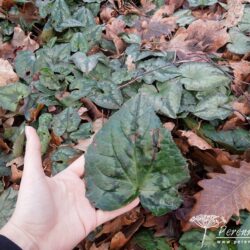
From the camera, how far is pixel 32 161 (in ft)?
3.47

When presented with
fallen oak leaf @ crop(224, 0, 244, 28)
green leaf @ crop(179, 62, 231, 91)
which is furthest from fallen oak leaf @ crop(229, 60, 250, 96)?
fallen oak leaf @ crop(224, 0, 244, 28)

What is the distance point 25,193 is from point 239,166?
0.65 metres

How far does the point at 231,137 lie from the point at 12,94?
84cm

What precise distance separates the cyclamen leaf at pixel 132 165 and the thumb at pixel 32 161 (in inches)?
5.3

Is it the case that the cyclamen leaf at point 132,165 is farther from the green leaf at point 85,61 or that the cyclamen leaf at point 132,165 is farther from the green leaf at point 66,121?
the green leaf at point 85,61

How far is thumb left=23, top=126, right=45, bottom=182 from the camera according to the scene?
1036mm

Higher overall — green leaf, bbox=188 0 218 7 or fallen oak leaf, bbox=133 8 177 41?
green leaf, bbox=188 0 218 7

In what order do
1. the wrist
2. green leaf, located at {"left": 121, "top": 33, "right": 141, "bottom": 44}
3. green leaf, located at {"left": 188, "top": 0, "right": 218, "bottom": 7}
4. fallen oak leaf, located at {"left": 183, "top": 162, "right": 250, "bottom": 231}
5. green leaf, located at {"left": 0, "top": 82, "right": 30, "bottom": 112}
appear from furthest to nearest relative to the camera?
green leaf, located at {"left": 188, "top": 0, "right": 218, "bottom": 7}
green leaf, located at {"left": 121, "top": 33, "right": 141, "bottom": 44}
green leaf, located at {"left": 0, "top": 82, "right": 30, "bottom": 112}
fallen oak leaf, located at {"left": 183, "top": 162, "right": 250, "bottom": 231}
the wrist

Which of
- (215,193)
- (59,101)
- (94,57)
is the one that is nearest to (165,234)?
(215,193)

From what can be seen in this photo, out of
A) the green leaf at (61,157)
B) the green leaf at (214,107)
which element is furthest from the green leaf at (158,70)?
the green leaf at (61,157)

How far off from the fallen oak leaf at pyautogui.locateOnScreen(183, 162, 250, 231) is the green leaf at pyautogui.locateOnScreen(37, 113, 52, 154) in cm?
55

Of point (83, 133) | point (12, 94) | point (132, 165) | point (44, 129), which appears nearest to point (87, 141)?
point (83, 133)

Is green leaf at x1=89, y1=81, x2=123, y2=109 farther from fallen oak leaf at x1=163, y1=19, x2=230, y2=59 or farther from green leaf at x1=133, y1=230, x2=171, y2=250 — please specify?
green leaf at x1=133, y1=230, x2=171, y2=250

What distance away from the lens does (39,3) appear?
188 centimetres
